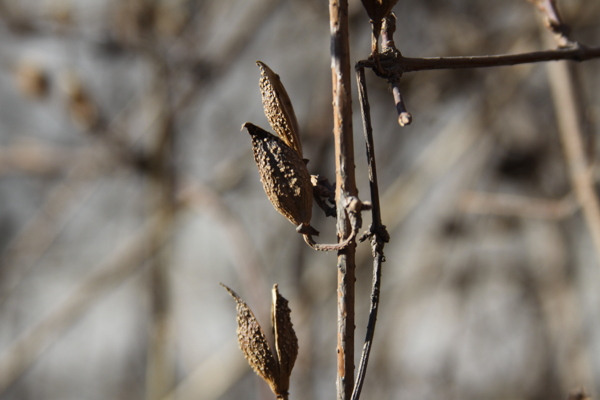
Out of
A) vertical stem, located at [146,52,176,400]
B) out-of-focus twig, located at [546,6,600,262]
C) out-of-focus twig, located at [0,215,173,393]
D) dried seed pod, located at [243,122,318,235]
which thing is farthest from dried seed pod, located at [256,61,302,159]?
out-of-focus twig, located at [0,215,173,393]

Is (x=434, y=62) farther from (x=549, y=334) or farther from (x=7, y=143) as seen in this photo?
(x=7, y=143)

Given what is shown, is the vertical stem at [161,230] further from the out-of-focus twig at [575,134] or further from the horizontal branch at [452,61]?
the horizontal branch at [452,61]

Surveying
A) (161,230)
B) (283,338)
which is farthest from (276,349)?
(161,230)

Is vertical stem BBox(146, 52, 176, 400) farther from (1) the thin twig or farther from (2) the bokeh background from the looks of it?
(1) the thin twig

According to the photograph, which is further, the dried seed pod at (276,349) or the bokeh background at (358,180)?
the bokeh background at (358,180)

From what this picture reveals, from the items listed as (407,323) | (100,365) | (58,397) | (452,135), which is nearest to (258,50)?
(452,135)

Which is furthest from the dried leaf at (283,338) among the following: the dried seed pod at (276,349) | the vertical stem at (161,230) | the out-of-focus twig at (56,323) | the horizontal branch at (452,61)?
the out-of-focus twig at (56,323)
